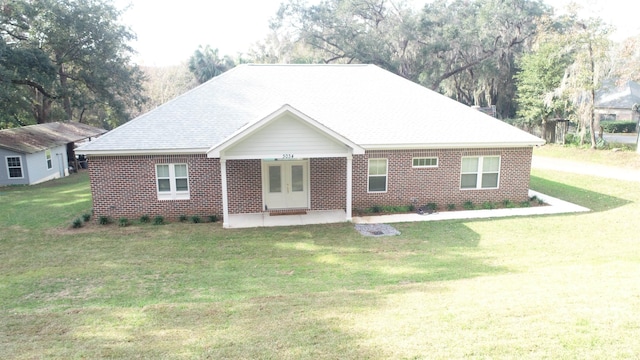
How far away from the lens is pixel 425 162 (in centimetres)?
1542

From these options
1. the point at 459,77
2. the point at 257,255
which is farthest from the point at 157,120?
the point at 459,77

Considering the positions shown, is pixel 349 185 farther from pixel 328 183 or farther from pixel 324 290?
pixel 324 290

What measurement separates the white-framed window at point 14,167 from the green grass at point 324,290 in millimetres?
11997

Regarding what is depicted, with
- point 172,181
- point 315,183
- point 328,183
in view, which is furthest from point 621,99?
point 172,181

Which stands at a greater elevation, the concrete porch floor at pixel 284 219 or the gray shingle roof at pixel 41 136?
the gray shingle roof at pixel 41 136

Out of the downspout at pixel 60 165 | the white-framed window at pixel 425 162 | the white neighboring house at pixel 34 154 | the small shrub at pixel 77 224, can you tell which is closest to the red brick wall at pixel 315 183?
the white-framed window at pixel 425 162

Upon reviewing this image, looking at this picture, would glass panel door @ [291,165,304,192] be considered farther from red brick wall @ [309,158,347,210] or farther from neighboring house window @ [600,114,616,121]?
neighboring house window @ [600,114,616,121]

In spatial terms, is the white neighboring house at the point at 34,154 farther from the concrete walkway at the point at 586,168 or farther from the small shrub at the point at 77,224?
the concrete walkway at the point at 586,168

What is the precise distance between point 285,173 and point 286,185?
432 mm

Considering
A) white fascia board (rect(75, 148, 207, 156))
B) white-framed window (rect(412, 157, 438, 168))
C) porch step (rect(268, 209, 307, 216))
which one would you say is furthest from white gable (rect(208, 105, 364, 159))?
white-framed window (rect(412, 157, 438, 168))

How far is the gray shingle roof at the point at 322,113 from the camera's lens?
47.0 feet

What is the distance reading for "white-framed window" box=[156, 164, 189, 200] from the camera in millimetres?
14266

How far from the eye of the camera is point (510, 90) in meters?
42.3

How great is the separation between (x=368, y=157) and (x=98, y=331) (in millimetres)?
10673
